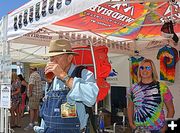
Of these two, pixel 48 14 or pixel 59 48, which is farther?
pixel 48 14

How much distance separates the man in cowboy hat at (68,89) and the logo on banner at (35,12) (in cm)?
63

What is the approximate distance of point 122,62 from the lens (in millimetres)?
7297

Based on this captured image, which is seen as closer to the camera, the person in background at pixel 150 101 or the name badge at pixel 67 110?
the name badge at pixel 67 110

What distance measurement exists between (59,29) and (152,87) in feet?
8.51

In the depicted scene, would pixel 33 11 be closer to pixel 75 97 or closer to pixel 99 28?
pixel 75 97

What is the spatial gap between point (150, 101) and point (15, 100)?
5.69 metres

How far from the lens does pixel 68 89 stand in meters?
2.27

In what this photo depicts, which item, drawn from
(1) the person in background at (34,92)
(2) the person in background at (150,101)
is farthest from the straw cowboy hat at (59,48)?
(1) the person in background at (34,92)

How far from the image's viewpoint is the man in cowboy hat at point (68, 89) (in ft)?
7.14

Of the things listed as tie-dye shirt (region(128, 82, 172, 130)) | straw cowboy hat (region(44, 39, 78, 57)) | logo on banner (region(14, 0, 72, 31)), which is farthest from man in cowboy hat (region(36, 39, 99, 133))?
tie-dye shirt (region(128, 82, 172, 130))

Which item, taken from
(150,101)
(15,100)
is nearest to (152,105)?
(150,101)

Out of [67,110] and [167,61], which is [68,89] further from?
[167,61]

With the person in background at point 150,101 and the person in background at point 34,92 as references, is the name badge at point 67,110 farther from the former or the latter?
the person in background at point 34,92

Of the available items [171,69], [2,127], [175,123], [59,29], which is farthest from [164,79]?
[175,123]
